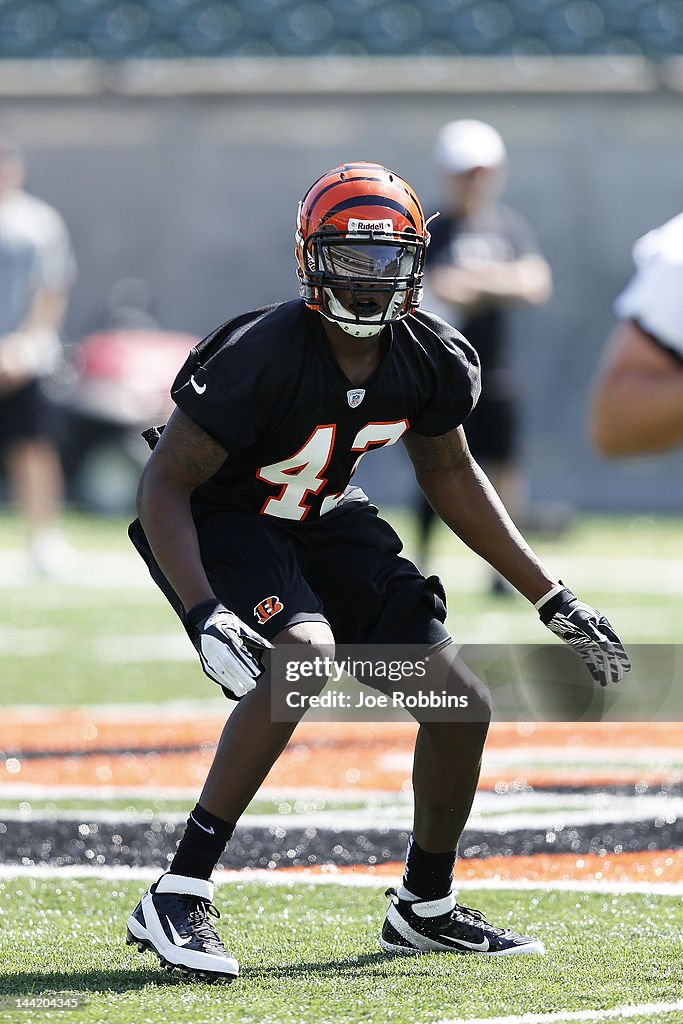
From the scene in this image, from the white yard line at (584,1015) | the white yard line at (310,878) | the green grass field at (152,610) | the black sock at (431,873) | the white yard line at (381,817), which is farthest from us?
the green grass field at (152,610)

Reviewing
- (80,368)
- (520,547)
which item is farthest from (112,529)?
(520,547)

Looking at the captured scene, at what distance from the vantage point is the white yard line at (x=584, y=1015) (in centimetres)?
246

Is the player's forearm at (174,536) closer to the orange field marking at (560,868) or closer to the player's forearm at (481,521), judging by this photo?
the player's forearm at (481,521)

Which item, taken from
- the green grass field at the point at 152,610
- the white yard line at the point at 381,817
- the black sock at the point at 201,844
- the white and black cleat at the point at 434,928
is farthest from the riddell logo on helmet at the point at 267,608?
the green grass field at the point at 152,610

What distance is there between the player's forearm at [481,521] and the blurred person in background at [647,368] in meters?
0.96

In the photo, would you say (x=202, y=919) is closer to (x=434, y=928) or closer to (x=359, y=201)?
(x=434, y=928)

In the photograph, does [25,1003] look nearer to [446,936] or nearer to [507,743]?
[446,936]

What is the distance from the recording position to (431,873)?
2979 mm

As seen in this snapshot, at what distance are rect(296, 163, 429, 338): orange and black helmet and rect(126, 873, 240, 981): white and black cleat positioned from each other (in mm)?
1016

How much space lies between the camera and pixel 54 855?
11.8 feet

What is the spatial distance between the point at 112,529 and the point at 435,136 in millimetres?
4766

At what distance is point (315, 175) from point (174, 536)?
11.2 m

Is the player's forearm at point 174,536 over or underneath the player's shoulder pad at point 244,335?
underneath

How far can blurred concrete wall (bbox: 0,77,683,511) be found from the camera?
508 inches
